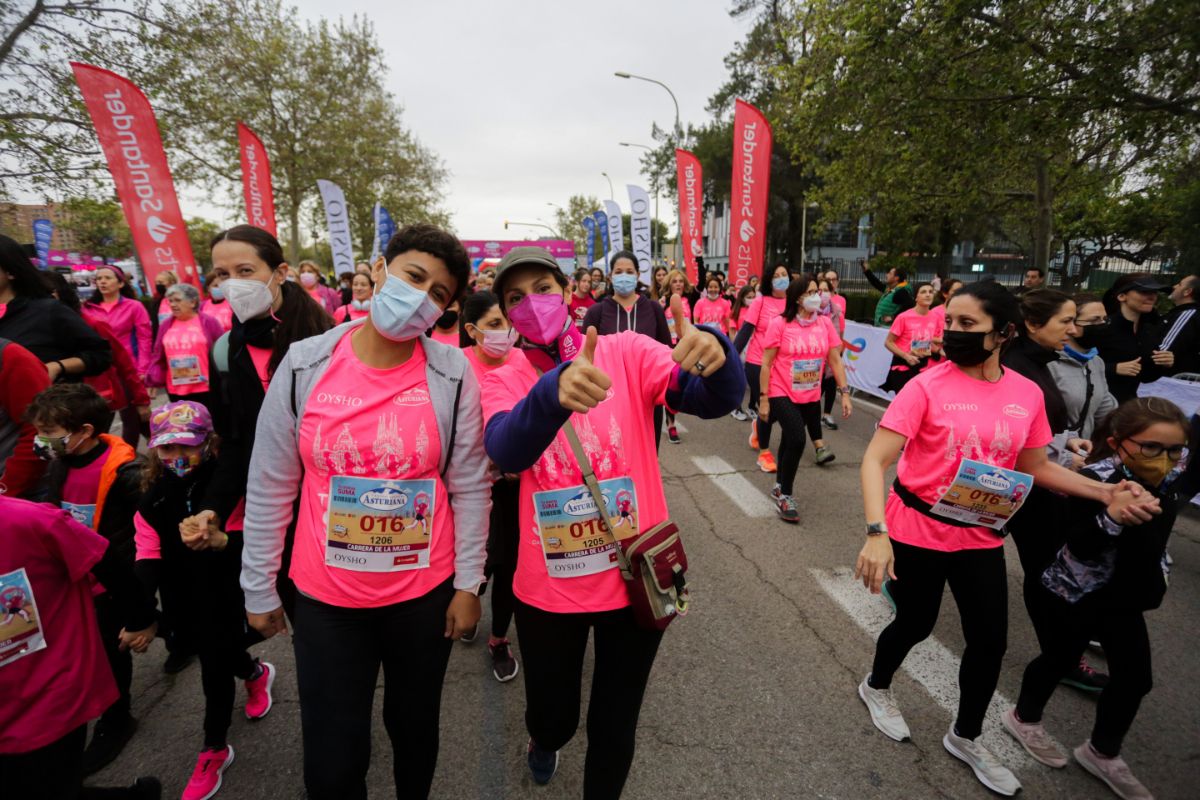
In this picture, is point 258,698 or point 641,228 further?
point 641,228

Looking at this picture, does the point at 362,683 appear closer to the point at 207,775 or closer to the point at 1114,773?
the point at 207,775

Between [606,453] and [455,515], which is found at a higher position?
[606,453]

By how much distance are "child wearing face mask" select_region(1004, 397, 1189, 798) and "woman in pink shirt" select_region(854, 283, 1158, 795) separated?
19 centimetres

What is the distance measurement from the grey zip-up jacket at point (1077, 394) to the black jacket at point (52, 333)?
5.21 meters

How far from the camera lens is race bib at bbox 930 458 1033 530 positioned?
7.29 feet

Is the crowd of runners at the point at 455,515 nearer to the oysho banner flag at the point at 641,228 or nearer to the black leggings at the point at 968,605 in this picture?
the black leggings at the point at 968,605

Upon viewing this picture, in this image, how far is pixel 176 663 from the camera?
3113 mm

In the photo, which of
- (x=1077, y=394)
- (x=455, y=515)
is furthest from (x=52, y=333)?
(x=1077, y=394)

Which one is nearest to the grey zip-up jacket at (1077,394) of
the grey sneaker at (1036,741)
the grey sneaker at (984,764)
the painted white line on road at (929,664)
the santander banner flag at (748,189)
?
the painted white line on road at (929,664)

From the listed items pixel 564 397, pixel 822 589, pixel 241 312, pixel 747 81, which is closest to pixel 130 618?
pixel 241 312

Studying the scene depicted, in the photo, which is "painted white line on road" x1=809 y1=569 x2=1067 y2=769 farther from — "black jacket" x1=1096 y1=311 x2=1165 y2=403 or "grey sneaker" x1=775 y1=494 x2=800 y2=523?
"black jacket" x1=1096 y1=311 x2=1165 y2=403

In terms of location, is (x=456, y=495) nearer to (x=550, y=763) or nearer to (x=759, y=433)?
(x=550, y=763)

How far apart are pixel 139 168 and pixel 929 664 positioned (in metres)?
9.30

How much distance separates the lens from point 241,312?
2152 millimetres
